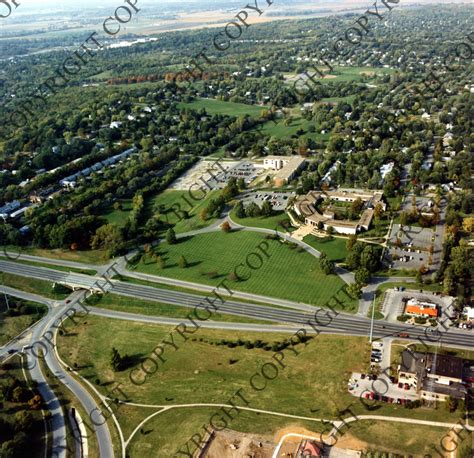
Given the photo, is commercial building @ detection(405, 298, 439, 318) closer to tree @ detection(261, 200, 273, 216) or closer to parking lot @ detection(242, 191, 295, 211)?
tree @ detection(261, 200, 273, 216)

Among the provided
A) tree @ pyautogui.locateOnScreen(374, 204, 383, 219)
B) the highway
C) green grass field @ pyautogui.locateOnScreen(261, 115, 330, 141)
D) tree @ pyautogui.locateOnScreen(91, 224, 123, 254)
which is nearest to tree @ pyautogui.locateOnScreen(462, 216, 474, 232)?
tree @ pyautogui.locateOnScreen(374, 204, 383, 219)

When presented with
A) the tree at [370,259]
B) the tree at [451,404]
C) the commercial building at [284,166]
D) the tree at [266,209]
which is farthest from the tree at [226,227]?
the tree at [451,404]

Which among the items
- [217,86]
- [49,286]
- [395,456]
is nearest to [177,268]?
[49,286]

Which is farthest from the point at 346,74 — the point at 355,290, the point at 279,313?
the point at 279,313

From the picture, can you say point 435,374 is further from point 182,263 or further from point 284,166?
point 284,166

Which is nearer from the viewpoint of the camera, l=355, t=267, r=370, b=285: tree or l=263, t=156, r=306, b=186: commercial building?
l=355, t=267, r=370, b=285: tree
